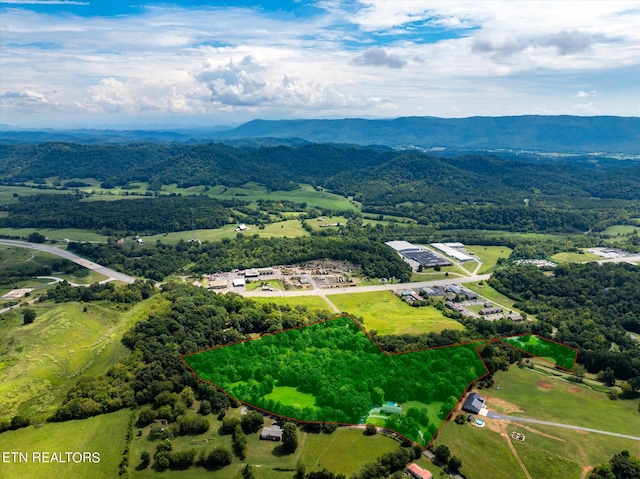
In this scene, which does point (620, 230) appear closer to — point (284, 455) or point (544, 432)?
point (544, 432)

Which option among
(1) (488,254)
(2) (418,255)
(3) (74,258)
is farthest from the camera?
(1) (488,254)

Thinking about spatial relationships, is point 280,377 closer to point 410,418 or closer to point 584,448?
point 410,418

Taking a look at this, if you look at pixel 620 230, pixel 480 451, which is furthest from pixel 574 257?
pixel 480 451

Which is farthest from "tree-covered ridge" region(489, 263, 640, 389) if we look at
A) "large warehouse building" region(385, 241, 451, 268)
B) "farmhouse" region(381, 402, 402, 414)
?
"farmhouse" region(381, 402, 402, 414)

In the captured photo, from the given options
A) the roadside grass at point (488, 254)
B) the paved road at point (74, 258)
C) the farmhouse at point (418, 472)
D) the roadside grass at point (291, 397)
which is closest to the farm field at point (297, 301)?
the roadside grass at point (291, 397)

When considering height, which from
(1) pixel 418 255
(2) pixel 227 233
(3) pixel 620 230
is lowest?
(1) pixel 418 255

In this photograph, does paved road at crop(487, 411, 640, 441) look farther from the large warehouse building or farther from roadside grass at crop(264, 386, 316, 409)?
the large warehouse building
